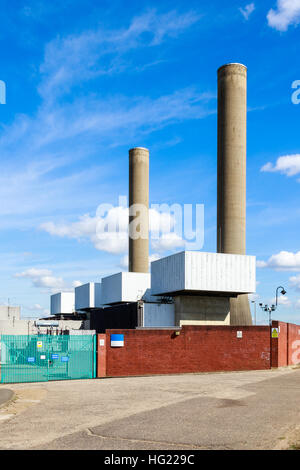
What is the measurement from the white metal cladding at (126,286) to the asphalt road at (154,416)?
4042 centimetres

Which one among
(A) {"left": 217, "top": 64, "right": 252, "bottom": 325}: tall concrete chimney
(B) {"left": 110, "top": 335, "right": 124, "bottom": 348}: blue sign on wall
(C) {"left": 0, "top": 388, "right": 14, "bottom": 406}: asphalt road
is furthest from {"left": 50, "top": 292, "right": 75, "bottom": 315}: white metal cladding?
(C) {"left": 0, "top": 388, "right": 14, "bottom": 406}: asphalt road

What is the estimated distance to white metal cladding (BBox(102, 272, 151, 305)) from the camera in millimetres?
66625

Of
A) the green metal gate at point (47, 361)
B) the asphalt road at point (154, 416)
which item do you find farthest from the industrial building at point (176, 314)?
the asphalt road at point (154, 416)

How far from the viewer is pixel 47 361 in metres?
27.5

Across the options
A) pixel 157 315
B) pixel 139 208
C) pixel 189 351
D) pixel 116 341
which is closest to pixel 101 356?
pixel 116 341

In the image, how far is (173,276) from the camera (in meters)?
46.9

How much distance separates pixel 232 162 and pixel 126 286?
21880 millimetres

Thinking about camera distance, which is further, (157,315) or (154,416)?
(157,315)

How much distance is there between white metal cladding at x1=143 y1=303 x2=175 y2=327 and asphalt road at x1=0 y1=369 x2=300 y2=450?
22058mm

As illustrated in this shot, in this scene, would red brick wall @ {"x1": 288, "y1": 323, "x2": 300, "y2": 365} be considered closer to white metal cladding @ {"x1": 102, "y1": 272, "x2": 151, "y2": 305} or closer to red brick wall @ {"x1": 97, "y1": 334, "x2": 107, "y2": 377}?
red brick wall @ {"x1": 97, "y1": 334, "x2": 107, "y2": 377}

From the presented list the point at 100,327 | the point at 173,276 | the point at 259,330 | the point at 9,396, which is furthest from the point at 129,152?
the point at 9,396

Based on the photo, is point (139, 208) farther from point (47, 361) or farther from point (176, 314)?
point (47, 361)
